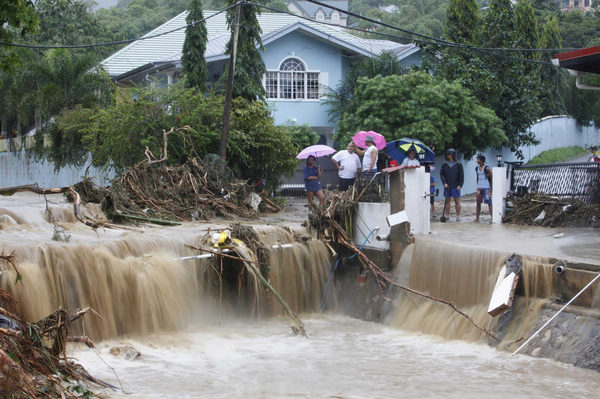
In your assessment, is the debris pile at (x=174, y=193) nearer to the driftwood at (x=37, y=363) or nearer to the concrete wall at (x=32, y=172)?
the driftwood at (x=37, y=363)

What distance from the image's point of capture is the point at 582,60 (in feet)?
48.2

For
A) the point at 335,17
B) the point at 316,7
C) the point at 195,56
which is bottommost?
the point at 195,56

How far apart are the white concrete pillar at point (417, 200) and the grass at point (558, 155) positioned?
22.6 m

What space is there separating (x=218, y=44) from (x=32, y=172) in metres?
9.95

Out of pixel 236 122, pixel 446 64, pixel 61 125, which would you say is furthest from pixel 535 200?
pixel 61 125

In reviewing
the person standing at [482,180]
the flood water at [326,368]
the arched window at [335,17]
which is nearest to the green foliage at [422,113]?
the person standing at [482,180]

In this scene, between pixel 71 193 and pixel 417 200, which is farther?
pixel 71 193

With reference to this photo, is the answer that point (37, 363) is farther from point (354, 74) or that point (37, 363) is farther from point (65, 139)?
point (354, 74)

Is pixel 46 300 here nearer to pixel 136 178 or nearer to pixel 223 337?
pixel 223 337

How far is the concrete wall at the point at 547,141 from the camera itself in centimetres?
3080

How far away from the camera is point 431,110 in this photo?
26016 mm

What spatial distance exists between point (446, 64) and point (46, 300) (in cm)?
2208

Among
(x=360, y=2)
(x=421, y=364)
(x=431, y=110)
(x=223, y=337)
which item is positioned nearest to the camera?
(x=421, y=364)

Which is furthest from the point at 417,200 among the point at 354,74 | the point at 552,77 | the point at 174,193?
the point at 552,77
